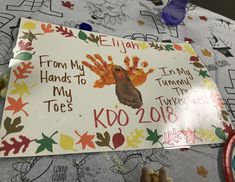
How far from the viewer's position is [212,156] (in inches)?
20.5

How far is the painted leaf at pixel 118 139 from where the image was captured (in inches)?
18.3

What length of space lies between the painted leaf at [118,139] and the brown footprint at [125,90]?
6cm

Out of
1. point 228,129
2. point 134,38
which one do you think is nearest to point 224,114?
point 228,129

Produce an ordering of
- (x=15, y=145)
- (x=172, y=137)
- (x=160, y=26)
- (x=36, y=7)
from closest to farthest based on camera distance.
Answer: (x=15, y=145) < (x=172, y=137) < (x=36, y=7) < (x=160, y=26)

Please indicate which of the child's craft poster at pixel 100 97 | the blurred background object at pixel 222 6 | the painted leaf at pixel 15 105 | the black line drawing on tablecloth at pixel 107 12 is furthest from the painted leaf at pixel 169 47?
the blurred background object at pixel 222 6

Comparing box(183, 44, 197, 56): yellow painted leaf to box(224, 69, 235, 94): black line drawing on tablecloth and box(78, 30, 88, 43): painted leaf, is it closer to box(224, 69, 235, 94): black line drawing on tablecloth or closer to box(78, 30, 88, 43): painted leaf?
box(224, 69, 235, 94): black line drawing on tablecloth

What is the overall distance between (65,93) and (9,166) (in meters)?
0.14

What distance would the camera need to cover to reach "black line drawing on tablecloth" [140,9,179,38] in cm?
71

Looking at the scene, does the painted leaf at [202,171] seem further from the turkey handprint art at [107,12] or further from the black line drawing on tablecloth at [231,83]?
the turkey handprint art at [107,12]

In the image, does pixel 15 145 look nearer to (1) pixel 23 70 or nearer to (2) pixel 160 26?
(1) pixel 23 70

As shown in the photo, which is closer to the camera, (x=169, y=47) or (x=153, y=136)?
(x=153, y=136)

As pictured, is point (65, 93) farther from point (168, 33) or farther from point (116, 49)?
point (168, 33)

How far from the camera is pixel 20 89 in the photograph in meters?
0.46

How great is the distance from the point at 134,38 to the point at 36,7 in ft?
0.71
